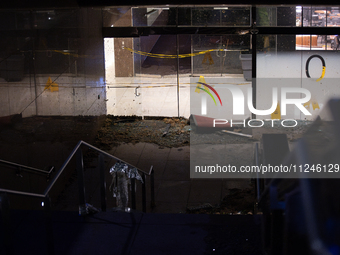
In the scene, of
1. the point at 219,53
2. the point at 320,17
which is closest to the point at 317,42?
the point at 320,17

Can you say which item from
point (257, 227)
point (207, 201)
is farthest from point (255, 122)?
point (257, 227)

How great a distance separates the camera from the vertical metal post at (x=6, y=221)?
3.25 m

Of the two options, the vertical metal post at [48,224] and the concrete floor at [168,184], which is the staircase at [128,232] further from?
the concrete floor at [168,184]

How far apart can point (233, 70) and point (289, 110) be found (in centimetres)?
197

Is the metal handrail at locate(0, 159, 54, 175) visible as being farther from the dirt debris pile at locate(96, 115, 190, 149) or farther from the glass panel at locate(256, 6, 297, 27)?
the glass panel at locate(256, 6, 297, 27)

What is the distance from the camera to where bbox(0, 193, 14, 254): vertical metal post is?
325 centimetres

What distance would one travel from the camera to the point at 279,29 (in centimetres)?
1158

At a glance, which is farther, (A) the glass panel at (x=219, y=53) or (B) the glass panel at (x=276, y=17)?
(A) the glass panel at (x=219, y=53)

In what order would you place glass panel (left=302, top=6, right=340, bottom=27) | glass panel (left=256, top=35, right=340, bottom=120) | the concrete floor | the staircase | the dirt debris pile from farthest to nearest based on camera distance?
glass panel (left=256, top=35, right=340, bottom=120) < glass panel (left=302, top=6, right=340, bottom=27) < the dirt debris pile < the concrete floor < the staircase

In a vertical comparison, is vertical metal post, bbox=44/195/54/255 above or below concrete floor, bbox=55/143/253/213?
above

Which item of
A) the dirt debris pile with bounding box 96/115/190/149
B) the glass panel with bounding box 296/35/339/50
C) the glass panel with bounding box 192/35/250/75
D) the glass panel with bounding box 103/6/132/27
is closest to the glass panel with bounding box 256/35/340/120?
the glass panel with bounding box 296/35/339/50

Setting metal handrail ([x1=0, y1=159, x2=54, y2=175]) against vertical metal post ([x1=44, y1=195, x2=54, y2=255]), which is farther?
metal handrail ([x1=0, y1=159, x2=54, y2=175])

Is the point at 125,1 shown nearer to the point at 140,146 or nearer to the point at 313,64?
the point at 140,146

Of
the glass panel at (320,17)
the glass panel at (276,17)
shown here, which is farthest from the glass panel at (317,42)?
the glass panel at (276,17)
